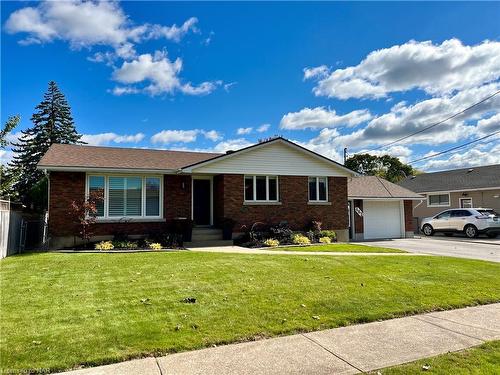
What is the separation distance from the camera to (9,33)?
12.9 m

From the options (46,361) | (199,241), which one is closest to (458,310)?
(46,361)

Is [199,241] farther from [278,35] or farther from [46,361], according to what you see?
[46,361]

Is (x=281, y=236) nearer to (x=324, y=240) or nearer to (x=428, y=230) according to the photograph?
(x=324, y=240)

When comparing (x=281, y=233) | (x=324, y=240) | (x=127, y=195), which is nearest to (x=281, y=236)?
(x=281, y=233)

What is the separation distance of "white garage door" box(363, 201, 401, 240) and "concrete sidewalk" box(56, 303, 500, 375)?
1772 cm

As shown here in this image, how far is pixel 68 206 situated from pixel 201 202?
608cm

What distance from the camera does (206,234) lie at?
675 inches

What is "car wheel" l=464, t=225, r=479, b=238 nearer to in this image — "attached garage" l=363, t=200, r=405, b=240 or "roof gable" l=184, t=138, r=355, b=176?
"attached garage" l=363, t=200, r=405, b=240

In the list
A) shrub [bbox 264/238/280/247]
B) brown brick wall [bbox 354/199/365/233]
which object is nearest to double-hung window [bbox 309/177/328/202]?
brown brick wall [bbox 354/199/365/233]

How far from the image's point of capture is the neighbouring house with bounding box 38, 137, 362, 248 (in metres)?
15.2

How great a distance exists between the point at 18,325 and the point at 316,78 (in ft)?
59.5

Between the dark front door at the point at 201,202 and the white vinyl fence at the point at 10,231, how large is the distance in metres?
7.35

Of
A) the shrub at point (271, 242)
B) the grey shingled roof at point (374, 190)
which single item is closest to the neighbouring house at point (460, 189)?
the grey shingled roof at point (374, 190)

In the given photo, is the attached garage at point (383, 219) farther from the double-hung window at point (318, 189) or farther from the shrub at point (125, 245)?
the shrub at point (125, 245)
